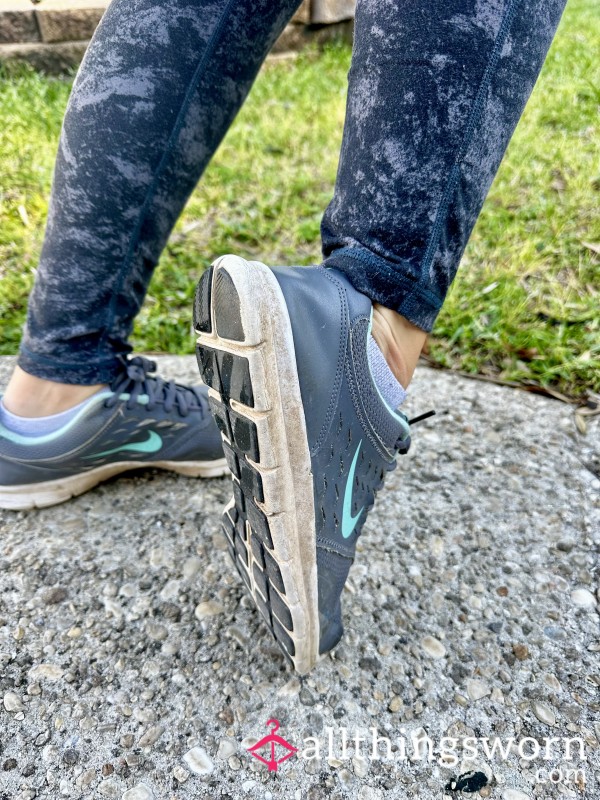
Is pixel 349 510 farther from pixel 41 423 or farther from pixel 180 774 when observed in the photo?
pixel 41 423

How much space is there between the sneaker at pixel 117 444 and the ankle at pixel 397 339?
0.51m

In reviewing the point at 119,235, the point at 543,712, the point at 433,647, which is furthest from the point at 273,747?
the point at 119,235

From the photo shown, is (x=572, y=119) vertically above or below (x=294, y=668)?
above

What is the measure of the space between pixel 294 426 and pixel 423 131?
373mm

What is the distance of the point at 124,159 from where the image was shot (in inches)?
35.6

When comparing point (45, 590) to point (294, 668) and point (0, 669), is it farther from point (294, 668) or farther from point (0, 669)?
point (294, 668)

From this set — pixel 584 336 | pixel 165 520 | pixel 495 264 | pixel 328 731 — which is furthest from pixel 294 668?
pixel 495 264

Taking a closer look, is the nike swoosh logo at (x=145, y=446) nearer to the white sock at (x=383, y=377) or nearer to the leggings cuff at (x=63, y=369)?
the leggings cuff at (x=63, y=369)

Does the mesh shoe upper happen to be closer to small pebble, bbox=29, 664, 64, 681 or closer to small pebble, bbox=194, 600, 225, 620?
small pebble, bbox=194, 600, 225, 620

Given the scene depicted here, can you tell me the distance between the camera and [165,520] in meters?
1.15

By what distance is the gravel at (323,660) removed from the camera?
2.57 feet

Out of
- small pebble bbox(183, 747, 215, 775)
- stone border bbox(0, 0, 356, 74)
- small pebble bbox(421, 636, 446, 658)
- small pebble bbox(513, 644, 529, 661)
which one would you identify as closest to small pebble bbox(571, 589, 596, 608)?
small pebble bbox(513, 644, 529, 661)

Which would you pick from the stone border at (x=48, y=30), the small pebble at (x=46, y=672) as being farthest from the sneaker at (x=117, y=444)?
the stone border at (x=48, y=30)

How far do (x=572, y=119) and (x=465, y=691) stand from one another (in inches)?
114
